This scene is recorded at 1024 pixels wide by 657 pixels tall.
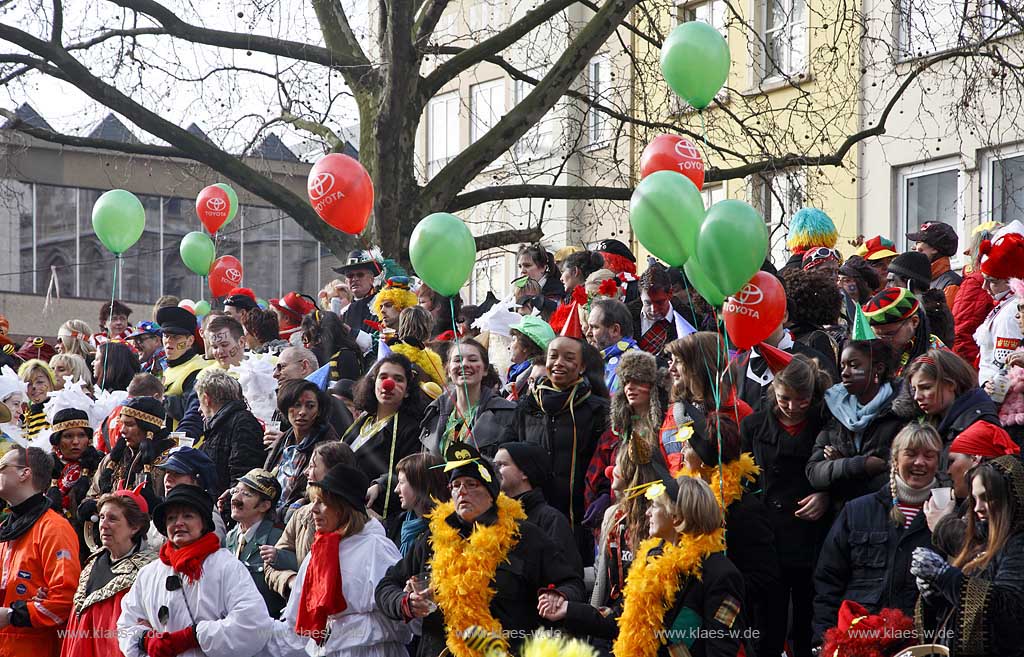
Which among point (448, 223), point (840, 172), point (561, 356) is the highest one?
point (840, 172)

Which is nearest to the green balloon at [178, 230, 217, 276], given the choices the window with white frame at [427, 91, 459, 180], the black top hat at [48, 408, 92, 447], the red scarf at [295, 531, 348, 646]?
the black top hat at [48, 408, 92, 447]

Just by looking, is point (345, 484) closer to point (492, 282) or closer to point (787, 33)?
point (787, 33)

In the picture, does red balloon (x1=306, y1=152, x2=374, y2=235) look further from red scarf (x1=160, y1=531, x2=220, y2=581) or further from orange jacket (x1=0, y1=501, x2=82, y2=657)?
red scarf (x1=160, y1=531, x2=220, y2=581)

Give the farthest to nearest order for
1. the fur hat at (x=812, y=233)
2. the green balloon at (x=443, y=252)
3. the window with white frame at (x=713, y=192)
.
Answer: the window with white frame at (x=713, y=192) < the fur hat at (x=812, y=233) < the green balloon at (x=443, y=252)

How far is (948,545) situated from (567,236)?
2023cm

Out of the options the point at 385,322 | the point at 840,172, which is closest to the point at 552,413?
the point at 385,322

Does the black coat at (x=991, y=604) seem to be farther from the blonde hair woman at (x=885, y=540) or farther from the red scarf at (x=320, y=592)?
the red scarf at (x=320, y=592)

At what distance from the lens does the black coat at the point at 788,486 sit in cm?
728

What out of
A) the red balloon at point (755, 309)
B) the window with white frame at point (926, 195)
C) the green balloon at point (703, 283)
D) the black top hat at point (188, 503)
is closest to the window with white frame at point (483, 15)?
the window with white frame at point (926, 195)

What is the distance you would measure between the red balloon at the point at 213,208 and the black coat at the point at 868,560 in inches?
382

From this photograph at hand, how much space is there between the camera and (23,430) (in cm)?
1167

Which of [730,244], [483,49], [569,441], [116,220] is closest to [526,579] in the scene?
[569,441]

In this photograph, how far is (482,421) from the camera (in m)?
8.39

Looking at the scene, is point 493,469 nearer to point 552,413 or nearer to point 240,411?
point 552,413
